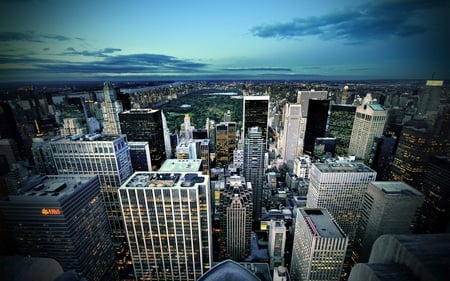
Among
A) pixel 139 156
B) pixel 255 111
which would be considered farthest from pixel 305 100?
pixel 139 156

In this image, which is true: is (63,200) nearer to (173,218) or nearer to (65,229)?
(65,229)

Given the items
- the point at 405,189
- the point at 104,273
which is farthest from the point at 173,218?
the point at 405,189

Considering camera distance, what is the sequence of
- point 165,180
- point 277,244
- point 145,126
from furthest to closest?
1. point 145,126
2. point 277,244
3. point 165,180

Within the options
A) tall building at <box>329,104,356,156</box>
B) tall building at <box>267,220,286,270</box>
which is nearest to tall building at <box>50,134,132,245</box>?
tall building at <box>267,220,286,270</box>

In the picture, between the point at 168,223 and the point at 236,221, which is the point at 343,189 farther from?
the point at 168,223

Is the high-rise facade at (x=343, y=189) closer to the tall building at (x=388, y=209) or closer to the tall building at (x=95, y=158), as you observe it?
the tall building at (x=388, y=209)
